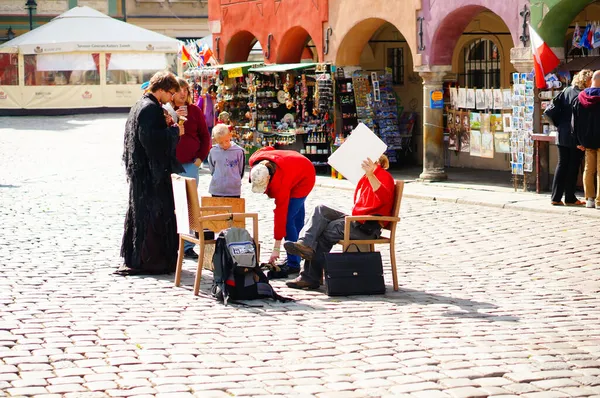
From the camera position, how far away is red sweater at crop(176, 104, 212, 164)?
1162 centimetres

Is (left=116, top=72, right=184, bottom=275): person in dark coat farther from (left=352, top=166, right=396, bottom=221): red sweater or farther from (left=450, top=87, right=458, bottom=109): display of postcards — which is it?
(left=450, top=87, right=458, bottom=109): display of postcards

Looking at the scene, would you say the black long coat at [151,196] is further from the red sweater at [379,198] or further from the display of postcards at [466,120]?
the display of postcards at [466,120]

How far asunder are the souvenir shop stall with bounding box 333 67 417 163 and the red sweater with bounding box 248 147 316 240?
34.1ft

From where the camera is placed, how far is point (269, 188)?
980cm

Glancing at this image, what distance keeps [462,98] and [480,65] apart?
193 centimetres

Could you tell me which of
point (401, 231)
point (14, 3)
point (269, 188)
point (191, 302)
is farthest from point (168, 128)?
point (14, 3)

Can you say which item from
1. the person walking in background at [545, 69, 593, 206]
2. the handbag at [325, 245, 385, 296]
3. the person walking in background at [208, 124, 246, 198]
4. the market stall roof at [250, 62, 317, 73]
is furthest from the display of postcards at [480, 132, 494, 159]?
the handbag at [325, 245, 385, 296]

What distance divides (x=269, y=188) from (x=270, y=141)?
12.0m

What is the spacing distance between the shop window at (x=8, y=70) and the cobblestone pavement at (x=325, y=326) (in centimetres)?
2837

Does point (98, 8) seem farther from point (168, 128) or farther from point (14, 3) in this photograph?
point (168, 128)

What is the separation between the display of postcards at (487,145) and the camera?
18.7 metres

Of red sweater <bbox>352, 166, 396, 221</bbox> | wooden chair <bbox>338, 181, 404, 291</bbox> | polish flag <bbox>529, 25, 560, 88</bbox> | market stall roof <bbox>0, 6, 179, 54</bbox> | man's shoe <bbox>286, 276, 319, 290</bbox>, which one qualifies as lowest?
man's shoe <bbox>286, 276, 319, 290</bbox>

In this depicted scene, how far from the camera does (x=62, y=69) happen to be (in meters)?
40.2

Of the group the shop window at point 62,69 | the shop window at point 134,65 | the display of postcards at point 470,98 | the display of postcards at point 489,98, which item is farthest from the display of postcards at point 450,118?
the shop window at point 62,69
